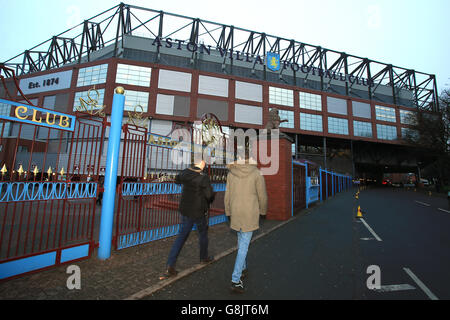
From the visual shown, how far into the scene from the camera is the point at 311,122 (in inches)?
1336

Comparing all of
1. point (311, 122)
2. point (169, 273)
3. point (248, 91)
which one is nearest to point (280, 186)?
point (169, 273)

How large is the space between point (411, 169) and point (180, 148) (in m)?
58.4

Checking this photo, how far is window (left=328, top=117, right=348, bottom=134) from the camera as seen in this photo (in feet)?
114

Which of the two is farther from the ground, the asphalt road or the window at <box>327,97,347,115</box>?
the window at <box>327,97,347,115</box>

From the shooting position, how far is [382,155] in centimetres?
4231

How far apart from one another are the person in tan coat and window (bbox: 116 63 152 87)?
28002 mm

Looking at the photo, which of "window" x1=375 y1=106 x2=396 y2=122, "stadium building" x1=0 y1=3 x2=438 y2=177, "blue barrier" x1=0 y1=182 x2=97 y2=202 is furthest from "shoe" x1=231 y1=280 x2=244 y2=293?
"window" x1=375 y1=106 x2=396 y2=122

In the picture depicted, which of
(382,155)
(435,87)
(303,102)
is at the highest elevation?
(435,87)

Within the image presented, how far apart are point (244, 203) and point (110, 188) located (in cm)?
258

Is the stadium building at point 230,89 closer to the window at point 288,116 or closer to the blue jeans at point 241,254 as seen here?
the window at point 288,116

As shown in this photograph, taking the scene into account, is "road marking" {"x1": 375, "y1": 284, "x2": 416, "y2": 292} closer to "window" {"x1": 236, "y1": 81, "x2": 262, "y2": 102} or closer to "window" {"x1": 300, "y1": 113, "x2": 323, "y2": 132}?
"window" {"x1": 236, "y1": 81, "x2": 262, "y2": 102}

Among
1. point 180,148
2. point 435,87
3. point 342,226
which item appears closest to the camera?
point 180,148
